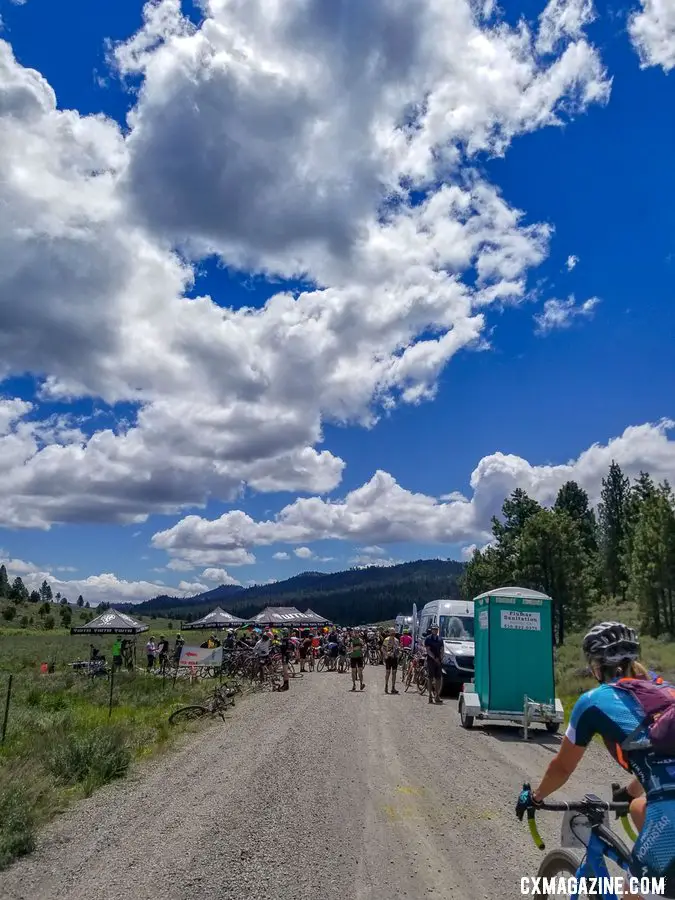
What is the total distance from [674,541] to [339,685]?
29976 millimetres

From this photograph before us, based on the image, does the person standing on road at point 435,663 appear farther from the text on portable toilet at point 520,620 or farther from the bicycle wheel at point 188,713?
the bicycle wheel at point 188,713

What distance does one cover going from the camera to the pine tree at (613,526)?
7587cm

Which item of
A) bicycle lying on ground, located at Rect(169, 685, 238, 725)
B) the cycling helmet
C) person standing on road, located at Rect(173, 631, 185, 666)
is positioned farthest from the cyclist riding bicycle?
person standing on road, located at Rect(173, 631, 185, 666)

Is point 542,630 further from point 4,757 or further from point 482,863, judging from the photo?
point 4,757

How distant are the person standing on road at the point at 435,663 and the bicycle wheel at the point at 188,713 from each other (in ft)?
19.1

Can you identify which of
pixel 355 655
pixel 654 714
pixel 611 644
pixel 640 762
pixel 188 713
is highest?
pixel 611 644

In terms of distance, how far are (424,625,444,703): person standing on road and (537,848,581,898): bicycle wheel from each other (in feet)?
47.1

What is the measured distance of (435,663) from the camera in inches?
700

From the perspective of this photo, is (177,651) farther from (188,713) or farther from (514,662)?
(514,662)

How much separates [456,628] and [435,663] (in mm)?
4016

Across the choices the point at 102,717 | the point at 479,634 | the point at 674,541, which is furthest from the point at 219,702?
the point at 674,541

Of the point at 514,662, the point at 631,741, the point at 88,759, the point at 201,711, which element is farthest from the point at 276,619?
the point at 631,741

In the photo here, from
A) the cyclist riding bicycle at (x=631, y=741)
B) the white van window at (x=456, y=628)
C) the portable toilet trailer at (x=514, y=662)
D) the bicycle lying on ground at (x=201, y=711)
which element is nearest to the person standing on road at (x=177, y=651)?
the bicycle lying on ground at (x=201, y=711)

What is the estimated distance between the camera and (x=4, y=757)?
9883 millimetres
